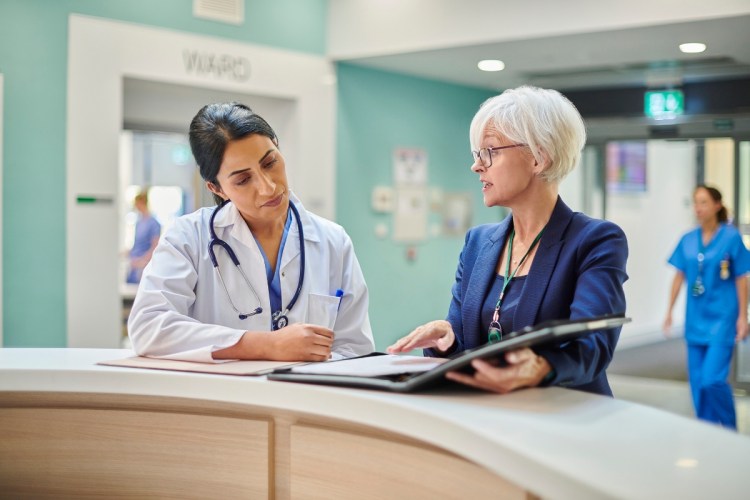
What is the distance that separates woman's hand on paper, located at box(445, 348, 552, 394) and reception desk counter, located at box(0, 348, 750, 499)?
20mm

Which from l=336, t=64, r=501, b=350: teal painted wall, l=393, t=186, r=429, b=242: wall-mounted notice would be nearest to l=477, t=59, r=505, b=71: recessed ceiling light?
l=336, t=64, r=501, b=350: teal painted wall

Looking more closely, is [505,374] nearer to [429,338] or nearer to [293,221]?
[429,338]

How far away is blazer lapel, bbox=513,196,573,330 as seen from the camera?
192 cm

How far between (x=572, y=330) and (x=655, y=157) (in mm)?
11267

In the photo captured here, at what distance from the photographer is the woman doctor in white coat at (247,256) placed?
2.20 meters

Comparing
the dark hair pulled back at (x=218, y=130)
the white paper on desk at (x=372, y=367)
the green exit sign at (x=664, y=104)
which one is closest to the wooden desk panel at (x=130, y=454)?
the white paper on desk at (x=372, y=367)

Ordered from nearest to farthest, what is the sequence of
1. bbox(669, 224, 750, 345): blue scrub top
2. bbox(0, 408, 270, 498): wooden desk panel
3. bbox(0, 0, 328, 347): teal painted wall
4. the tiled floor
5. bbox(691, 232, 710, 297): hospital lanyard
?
bbox(0, 408, 270, 498): wooden desk panel
bbox(0, 0, 328, 347): teal painted wall
bbox(669, 224, 750, 345): blue scrub top
bbox(691, 232, 710, 297): hospital lanyard
the tiled floor

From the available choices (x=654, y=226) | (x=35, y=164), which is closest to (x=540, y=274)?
(x=35, y=164)

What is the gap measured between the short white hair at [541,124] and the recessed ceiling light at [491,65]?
5155 millimetres

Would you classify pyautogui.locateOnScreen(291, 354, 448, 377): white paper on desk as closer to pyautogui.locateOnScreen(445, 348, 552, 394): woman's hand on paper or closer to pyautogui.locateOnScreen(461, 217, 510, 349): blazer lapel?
pyautogui.locateOnScreen(445, 348, 552, 394): woman's hand on paper

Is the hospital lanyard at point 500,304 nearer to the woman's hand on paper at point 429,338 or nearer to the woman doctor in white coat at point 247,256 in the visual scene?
the woman's hand on paper at point 429,338

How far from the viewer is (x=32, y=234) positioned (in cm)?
539

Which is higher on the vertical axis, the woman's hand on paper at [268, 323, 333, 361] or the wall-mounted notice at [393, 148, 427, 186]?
the wall-mounted notice at [393, 148, 427, 186]

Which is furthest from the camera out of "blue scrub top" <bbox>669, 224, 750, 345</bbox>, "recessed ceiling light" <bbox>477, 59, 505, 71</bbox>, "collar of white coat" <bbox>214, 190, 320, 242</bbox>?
"recessed ceiling light" <bbox>477, 59, 505, 71</bbox>
